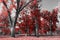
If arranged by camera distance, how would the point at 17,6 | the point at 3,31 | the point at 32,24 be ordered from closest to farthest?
the point at 17,6
the point at 32,24
the point at 3,31

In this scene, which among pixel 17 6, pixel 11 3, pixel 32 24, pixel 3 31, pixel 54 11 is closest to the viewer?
pixel 17 6

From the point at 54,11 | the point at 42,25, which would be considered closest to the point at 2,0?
the point at 42,25

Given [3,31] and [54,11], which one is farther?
[54,11]

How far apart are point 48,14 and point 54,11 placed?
15.9 ft

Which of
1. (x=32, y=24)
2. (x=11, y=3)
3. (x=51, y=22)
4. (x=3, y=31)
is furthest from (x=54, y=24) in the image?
(x=11, y=3)

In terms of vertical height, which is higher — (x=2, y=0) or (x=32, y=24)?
(x=2, y=0)

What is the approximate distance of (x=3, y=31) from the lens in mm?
68688

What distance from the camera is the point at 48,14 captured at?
78.2 meters

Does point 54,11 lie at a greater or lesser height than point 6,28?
greater

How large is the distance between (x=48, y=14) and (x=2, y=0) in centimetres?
5278

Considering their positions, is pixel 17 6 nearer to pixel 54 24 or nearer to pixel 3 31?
pixel 3 31

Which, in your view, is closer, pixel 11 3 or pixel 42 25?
pixel 11 3

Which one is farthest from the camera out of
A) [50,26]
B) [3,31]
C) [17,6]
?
[50,26]

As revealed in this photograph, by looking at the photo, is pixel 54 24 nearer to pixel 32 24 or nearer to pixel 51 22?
pixel 51 22
